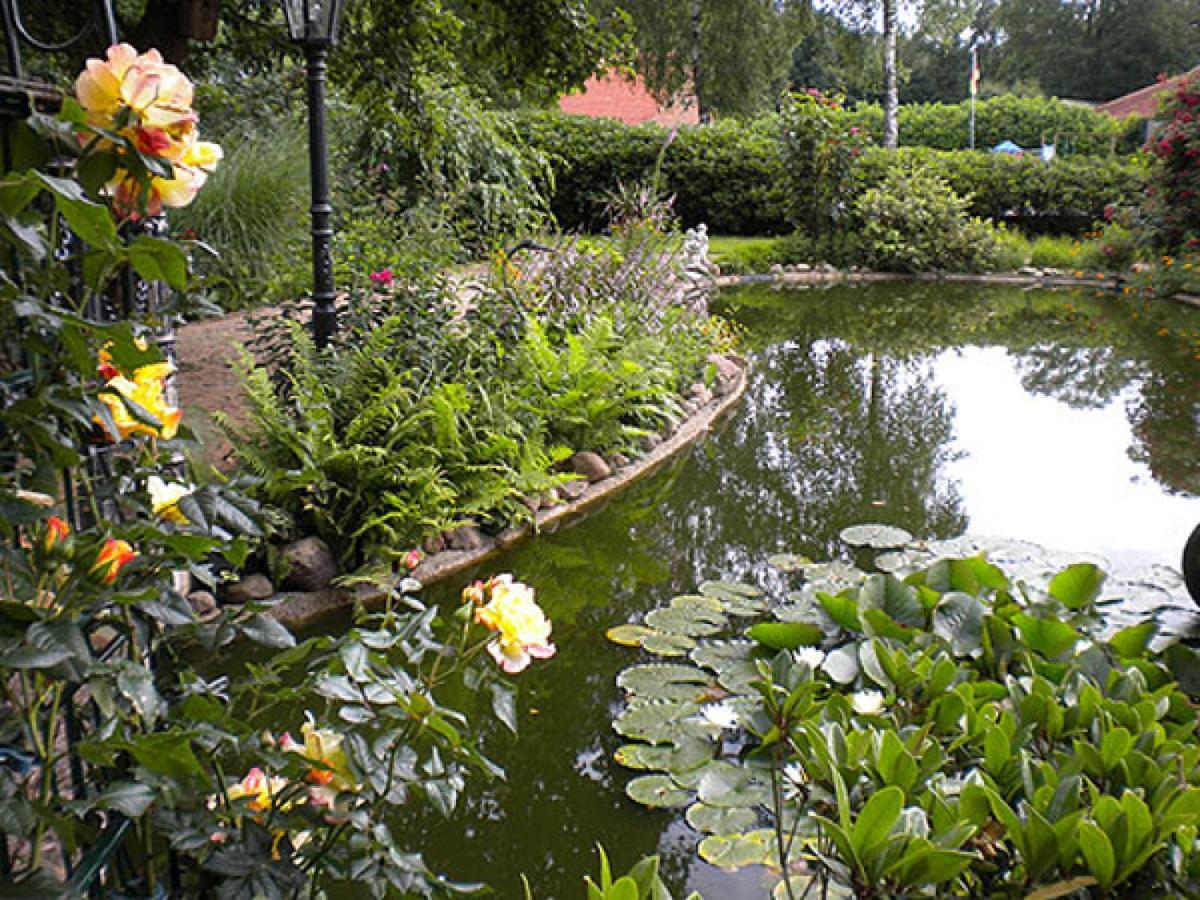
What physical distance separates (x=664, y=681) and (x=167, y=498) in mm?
1927

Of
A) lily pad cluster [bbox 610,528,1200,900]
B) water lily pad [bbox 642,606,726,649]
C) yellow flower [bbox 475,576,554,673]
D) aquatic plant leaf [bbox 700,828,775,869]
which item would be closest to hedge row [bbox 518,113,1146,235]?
water lily pad [bbox 642,606,726,649]

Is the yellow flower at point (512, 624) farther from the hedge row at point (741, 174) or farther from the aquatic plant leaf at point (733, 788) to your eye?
the hedge row at point (741, 174)

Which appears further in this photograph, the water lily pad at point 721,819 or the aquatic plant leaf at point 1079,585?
the aquatic plant leaf at point 1079,585

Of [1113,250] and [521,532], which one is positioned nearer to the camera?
[521,532]

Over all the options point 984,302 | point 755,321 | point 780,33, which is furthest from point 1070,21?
point 755,321

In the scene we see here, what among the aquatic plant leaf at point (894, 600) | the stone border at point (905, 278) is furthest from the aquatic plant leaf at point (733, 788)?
the stone border at point (905, 278)

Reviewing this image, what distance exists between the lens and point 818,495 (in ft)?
16.2

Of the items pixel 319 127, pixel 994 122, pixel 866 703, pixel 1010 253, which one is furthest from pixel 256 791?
pixel 994 122

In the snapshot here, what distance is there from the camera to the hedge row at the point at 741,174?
15.5 meters

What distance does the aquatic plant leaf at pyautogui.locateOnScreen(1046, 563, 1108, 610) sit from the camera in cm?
296

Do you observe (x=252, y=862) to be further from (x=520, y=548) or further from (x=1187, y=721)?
(x=520, y=548)

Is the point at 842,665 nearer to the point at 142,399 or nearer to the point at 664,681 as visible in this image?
the point at 664,681

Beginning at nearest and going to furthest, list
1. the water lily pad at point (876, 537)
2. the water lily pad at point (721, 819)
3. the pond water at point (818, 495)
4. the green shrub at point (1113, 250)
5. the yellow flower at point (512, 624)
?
the yellow flower at point (512, 624), the water lily pad at point (721, 819), the pond water at point (818, 495), the water lily pad at point (876, 537), the green shrub at point (1113, 250)

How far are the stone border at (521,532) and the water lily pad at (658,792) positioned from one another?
859mm
